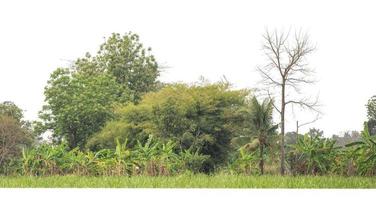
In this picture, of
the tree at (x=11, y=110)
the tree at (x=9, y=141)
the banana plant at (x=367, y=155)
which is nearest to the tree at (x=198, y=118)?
the tree at (x=9, y=141)

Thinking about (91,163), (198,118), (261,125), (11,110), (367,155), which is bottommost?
(91,163)

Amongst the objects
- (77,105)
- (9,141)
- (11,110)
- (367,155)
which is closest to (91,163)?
(367,155)

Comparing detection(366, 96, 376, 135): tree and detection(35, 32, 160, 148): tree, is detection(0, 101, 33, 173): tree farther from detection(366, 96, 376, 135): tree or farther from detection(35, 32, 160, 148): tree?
detection(366, 96, 376, 135): tree

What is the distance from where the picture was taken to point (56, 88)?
3472cm

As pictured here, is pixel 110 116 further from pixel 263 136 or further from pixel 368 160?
pixel 368 160

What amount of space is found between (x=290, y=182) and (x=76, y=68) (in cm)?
3077

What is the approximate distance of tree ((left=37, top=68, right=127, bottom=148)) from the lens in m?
33.1

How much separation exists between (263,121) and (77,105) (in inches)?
605

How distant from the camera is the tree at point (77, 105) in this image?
1304 inches

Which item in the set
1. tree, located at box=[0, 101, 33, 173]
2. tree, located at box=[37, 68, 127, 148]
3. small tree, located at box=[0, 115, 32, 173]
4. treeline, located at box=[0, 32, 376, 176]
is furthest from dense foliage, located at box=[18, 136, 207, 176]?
tree, located at box=[37, 68, 127, 148]

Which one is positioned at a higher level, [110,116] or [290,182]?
[110,116]

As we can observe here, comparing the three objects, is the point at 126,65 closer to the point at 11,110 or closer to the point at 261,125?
the point at 11,110

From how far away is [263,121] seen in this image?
20.6 meters

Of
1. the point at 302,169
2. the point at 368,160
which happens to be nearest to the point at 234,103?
the point at 302,169
